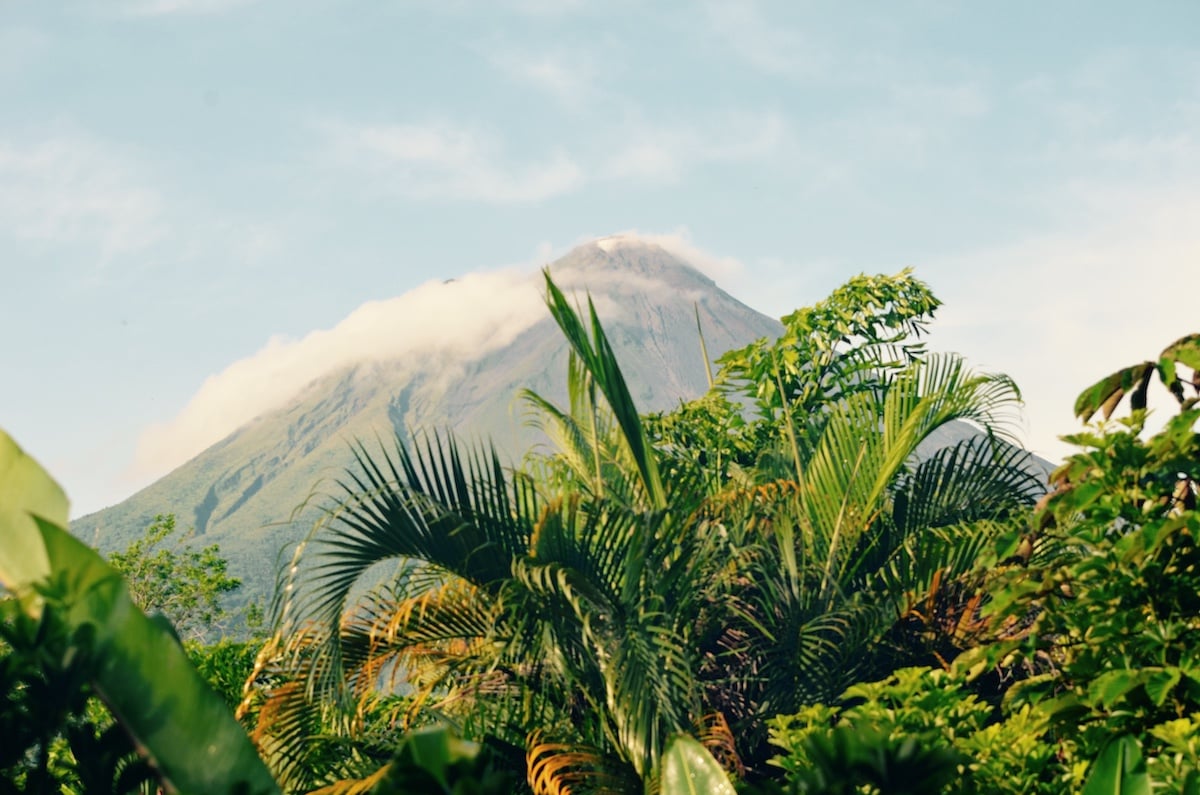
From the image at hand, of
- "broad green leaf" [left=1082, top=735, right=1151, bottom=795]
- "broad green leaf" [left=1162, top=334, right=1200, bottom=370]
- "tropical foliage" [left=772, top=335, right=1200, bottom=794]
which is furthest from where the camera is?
"broad green leaf" [left=1162, top=334, right=1200, bottom=370]

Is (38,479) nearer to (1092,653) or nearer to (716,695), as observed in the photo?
(1092,653)

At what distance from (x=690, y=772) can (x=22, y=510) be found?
1296mm

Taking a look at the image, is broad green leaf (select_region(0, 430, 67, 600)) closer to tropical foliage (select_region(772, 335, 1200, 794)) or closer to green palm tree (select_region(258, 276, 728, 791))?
tropical foliage (select_region(772, 335, 1200, 794))

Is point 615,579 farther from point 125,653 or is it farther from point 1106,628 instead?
point 125,653

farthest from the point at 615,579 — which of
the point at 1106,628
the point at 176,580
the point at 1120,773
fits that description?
the point at 176,580

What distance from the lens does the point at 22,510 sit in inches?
66.1

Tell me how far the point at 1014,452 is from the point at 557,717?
2923mm

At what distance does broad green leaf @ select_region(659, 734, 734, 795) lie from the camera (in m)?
2.17

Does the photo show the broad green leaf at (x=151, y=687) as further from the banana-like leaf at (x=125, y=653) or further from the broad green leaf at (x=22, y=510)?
the broad green leaf at (x=22, y=510)

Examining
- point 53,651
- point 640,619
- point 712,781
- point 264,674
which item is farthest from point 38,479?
point 264,674

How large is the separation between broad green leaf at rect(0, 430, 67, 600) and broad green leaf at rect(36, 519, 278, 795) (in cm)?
19

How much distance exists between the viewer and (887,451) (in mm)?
5086

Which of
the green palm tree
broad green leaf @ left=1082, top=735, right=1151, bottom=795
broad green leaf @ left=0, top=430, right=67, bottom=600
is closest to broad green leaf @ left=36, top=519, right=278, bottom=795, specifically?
broad green leaf @ left=0, top=430, right=67, bottom=600

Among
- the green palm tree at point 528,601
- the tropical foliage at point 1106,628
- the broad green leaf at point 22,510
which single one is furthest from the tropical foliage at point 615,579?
the broad green leaf at point 22,510
